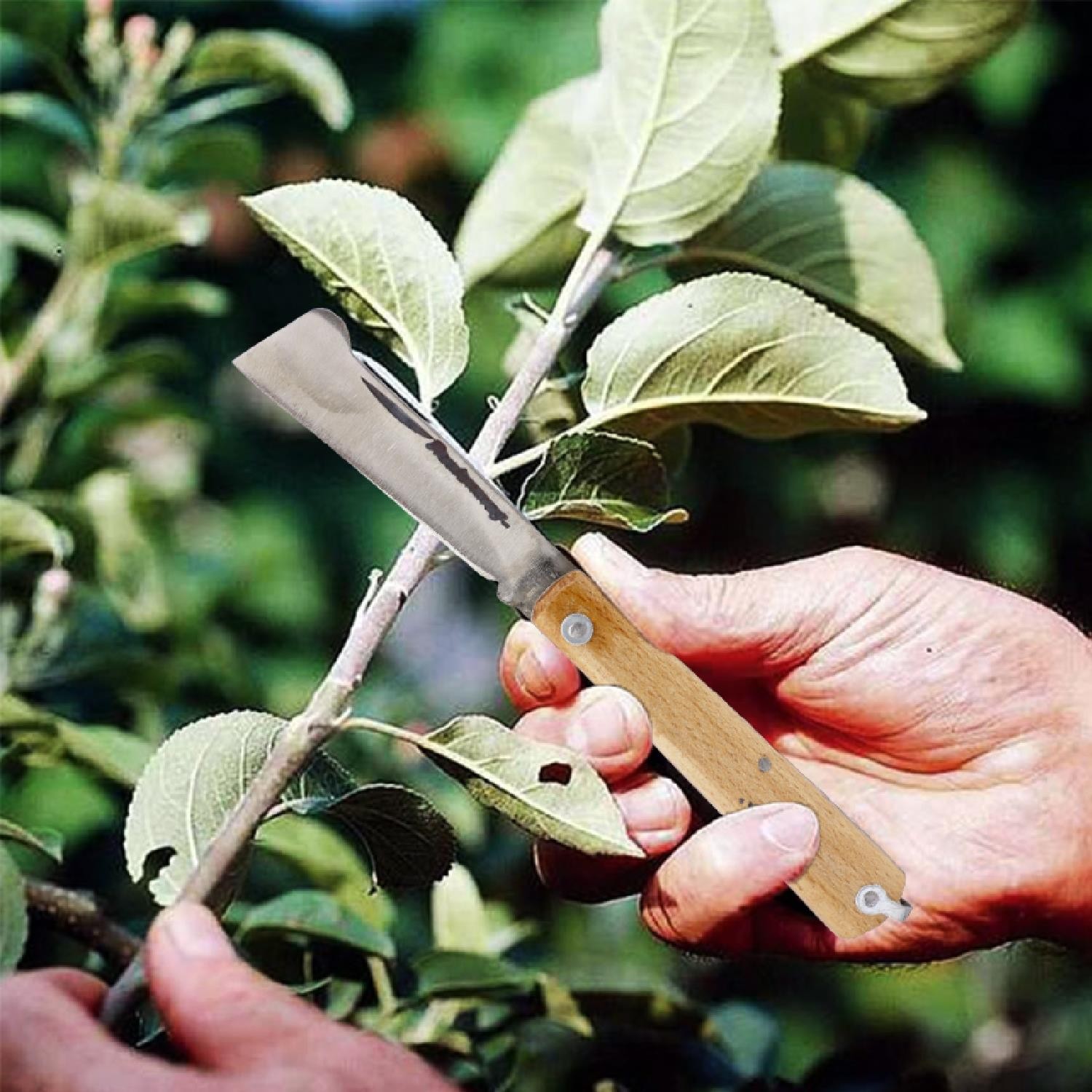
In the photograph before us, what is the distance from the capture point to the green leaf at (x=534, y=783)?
2.35 feet

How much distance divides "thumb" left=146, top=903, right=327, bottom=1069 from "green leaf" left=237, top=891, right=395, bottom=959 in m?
0.27

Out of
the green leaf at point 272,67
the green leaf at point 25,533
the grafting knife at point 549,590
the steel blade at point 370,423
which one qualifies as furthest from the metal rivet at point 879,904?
the green leaf at point 272,67

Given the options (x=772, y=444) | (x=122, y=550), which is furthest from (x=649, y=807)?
(x=772, y=444)

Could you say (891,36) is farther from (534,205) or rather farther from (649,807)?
(649,807)

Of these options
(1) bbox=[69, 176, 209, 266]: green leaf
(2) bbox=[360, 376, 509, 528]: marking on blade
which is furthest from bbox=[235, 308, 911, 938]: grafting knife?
(1) bbox=[69, 176, 209, 266]: green leaf

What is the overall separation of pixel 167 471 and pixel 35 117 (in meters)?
0.68

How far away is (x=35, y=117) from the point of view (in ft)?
4.09

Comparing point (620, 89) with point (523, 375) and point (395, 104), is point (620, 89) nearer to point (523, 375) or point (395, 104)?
point (523, 375)

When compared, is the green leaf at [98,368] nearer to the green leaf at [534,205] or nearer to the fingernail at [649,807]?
the green leaf at [534,205]

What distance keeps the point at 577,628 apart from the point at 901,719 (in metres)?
0.23

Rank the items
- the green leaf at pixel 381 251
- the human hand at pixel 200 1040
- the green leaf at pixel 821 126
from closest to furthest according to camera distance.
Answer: the human hand at pixel 200 1040
the green leaf at pixel 381 251
the green leaf at pixel 821 126

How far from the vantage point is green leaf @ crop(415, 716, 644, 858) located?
2.35 feet

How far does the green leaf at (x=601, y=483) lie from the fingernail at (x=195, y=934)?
0.67 ft

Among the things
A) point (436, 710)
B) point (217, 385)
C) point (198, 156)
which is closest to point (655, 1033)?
point (198, 156)
